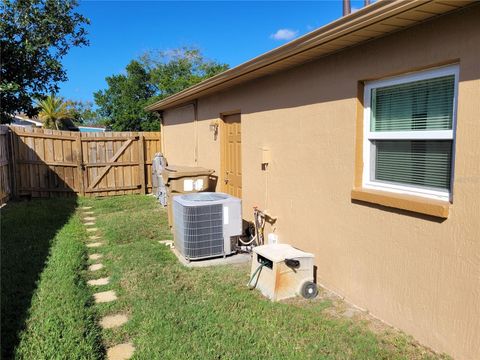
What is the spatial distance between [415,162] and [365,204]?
64 centimetres

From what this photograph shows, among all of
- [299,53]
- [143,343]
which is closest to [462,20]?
[299,53]

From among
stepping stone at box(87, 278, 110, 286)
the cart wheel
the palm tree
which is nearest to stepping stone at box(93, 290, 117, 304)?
stepping stone at box(87, 278, 110, 286)

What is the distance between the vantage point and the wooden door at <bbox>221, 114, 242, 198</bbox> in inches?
269

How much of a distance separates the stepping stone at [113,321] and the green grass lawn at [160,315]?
0.08 m

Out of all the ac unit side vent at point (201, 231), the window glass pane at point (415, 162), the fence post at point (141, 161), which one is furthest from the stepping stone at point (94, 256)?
the fence post at point (141, 161)

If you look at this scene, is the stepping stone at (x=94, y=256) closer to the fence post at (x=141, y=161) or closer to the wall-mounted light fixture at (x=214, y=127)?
the wall-mounted light fixture at (x=214, y=127)

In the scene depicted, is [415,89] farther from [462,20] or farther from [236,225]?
[236,225]

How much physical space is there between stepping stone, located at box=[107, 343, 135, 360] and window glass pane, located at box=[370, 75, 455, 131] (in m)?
3.04

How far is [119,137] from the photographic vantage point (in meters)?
11.8

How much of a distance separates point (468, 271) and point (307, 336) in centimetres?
139

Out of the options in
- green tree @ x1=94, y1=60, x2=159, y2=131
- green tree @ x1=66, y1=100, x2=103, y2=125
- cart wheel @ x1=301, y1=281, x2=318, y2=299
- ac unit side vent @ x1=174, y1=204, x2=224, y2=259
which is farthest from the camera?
green tree @ x1=66, y1=100, x2=103, y2=125

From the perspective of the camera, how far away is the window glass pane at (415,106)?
2.98 meters

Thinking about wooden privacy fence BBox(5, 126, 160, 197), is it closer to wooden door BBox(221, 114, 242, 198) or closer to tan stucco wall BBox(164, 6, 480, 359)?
wooden door BBox(221, 114, 242, 198)

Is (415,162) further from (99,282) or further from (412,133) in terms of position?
(99,282)
